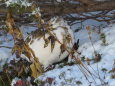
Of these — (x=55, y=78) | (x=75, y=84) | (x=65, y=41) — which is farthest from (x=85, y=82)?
(x=65, y=41)

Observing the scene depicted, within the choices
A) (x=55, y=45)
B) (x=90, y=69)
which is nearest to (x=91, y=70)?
(x=90, y=69)

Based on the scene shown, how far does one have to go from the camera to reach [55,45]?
153 inches

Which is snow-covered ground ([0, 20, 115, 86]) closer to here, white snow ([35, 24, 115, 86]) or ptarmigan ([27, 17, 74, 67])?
white snow ([35, 24, 115, 86])

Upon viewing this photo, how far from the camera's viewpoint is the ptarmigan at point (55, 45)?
3.90 m

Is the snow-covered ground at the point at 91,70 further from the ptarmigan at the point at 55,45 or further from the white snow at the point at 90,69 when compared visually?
the ptarmigan at the point at 55,45

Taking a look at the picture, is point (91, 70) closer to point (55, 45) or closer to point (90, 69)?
point (90, 69)

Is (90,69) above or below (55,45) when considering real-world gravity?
below

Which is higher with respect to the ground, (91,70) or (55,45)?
(55,45)

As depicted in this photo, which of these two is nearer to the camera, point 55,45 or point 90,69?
point 90,69

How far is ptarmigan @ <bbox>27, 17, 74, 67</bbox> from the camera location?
153 inches

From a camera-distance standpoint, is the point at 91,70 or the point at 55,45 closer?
the point at 91,70

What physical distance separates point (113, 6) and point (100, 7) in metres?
0.19

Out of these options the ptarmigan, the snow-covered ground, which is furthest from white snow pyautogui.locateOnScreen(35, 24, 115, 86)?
the ptarmigan

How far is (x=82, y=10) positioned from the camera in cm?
426
